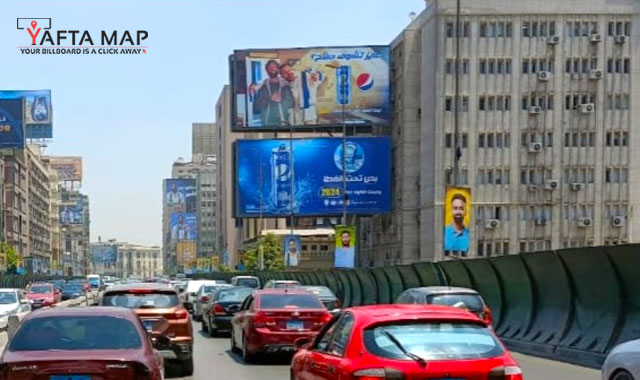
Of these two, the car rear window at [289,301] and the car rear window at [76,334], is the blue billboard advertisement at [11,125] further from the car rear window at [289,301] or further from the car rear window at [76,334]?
the car rear window at [76,334]

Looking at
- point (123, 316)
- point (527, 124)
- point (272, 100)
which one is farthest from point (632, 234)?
point (123, 316)

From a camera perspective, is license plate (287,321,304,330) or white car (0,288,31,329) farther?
white car (0,288,31,329)

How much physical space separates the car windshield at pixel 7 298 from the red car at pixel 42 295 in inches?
464

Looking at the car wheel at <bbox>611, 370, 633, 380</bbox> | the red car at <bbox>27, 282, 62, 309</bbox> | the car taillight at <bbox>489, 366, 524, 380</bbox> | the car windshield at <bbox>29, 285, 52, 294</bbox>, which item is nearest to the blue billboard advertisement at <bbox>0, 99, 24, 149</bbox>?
the red car at <bbox>27, 282, 62, 309</bbox>

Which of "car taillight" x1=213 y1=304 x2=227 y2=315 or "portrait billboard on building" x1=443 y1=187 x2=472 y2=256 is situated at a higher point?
"portrait billboard on building" x1=443 y1=187 x2=472 y2=256

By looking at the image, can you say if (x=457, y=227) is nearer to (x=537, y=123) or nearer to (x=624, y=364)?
(x=624, y=364)

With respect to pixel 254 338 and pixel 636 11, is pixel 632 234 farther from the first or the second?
pixel 254 338

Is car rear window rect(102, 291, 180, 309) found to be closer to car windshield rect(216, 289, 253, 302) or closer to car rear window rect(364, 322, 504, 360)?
car rear window rect(364, 322, 504, 360)

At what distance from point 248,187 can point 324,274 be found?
27481mm

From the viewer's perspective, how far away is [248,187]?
81.1 metres

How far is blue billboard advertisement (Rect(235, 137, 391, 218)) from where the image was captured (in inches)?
3051

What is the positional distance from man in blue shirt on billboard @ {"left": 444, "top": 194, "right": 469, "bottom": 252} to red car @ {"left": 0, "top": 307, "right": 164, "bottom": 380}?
1074 inches

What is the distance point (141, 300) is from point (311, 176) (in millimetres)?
61325

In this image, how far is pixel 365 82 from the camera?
3327 inches
